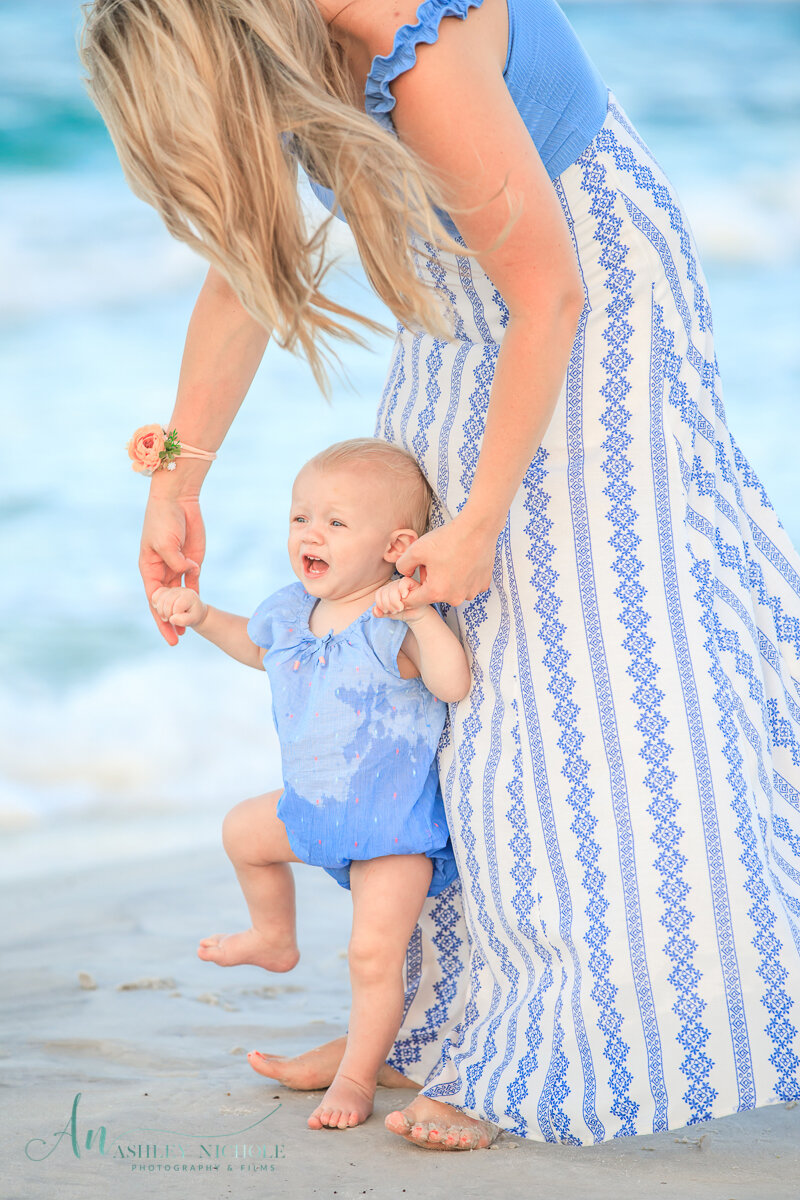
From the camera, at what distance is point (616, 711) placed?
1.61 meters

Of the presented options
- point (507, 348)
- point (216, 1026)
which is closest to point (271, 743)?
point (216, 1026)

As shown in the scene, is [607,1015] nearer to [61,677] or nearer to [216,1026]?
[216,1026]

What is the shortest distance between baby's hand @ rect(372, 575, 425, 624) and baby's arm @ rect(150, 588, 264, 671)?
0.39m

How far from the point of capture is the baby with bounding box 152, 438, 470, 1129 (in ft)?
5.85

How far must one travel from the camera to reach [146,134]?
4.71ft

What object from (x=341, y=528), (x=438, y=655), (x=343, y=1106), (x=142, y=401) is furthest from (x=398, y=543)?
(x=142, y=401)

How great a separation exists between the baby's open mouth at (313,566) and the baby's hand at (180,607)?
177mm

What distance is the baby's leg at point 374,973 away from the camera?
177 centimetres

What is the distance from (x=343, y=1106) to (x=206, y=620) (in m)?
0.76

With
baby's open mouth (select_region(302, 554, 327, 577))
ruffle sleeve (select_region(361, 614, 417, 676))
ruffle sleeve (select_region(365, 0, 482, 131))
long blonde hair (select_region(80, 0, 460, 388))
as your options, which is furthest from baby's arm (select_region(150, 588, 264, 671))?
ruffle sleeve (select_region(365, 0, 482, 131))

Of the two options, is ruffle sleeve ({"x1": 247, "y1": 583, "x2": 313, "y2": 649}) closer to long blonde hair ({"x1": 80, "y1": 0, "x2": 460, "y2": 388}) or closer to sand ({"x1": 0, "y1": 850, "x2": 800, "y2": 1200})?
long blonde hair ({"x1": 80, "y1": 0, "x2": 460, "y2": 388})

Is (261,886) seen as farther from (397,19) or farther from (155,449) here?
(397,19)

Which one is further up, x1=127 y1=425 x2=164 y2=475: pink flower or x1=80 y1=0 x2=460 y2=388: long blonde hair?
x1=80 y1=0 x2=460 y2=388: long blonde hair

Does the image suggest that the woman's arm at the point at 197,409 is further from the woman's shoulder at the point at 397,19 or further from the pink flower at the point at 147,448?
the woman's shoulder at the point at 397,19
